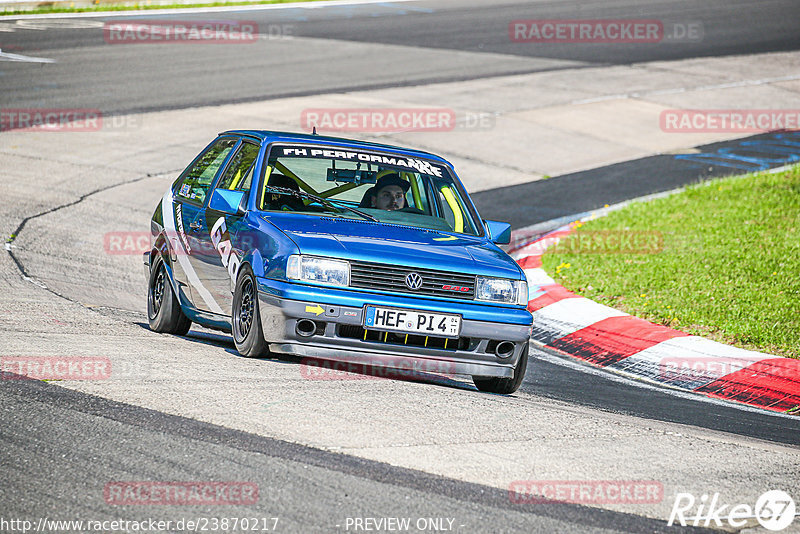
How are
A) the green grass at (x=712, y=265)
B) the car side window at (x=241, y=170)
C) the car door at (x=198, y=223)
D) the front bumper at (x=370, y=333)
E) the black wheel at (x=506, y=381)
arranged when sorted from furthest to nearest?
the green grass at (x=712, y=265) < the car side window at (x=241, y=170) < the car door at (x=198, y=223) < the black wheel at (x=506, y=381) < the front bumper at (x=370, y=333)

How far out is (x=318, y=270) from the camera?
639cm

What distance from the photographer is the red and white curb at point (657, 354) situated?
7.84 meters

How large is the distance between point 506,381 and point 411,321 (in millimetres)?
956

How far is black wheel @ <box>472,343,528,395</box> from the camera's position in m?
6.83

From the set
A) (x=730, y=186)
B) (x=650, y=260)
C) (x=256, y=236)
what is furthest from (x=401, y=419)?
(x=730, y=186)

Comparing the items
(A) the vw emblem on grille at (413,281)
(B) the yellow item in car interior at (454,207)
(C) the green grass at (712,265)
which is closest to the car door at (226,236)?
(A) the vw emblem on grille at (413,281)

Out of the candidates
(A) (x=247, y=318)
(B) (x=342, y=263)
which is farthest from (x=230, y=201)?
(B) (x=342, y=263)

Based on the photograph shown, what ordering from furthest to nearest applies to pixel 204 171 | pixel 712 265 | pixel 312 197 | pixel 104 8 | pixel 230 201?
pixel 104 8
pixel 712 265
pixel 204 171
pixel 312 197
pixel 230 201

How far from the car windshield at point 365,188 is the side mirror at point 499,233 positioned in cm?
9

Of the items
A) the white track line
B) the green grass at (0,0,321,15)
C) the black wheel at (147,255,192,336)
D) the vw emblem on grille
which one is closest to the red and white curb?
the vw emblem on grille

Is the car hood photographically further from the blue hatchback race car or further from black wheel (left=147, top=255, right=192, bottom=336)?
black wheel (left=147, top=255, right=192, bottom=336)

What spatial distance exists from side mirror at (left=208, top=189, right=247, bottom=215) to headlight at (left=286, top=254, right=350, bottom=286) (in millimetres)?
921

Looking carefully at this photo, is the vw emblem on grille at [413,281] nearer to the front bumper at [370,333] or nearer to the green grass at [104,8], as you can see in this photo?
the front bumper at [370,333]

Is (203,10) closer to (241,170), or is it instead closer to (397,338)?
(241,170)
